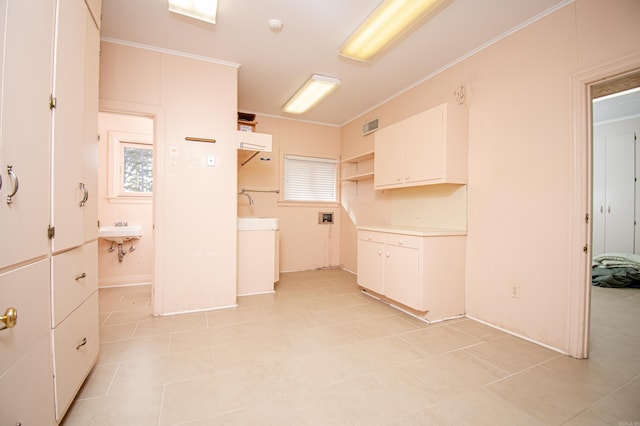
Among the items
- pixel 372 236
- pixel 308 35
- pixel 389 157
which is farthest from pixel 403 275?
pixel 308 35

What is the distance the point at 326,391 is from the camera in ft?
5.34

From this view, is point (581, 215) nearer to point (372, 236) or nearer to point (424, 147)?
point (424, 147)

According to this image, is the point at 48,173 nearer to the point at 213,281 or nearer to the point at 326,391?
the point at 326,391

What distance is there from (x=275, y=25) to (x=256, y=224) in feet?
7.26

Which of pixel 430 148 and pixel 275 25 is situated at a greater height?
pixel 275 25

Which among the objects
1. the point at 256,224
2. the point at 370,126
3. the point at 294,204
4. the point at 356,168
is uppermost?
the point at 370,126

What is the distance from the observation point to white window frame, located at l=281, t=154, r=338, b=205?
4945mm

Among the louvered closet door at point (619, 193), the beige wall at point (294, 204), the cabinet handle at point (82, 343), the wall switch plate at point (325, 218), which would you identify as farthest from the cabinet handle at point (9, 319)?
the louvered closet door at point (619, 193)

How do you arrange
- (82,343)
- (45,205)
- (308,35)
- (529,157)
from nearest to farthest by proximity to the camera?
(45,205) < (82,343) < (529,157) < (308,35)

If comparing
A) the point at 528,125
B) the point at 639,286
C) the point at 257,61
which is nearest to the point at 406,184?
the point at 528,125

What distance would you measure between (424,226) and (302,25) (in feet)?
8.57

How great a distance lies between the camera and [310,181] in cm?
515

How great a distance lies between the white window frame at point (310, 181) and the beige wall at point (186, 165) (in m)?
1.89

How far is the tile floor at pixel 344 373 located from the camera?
1.43 metres
